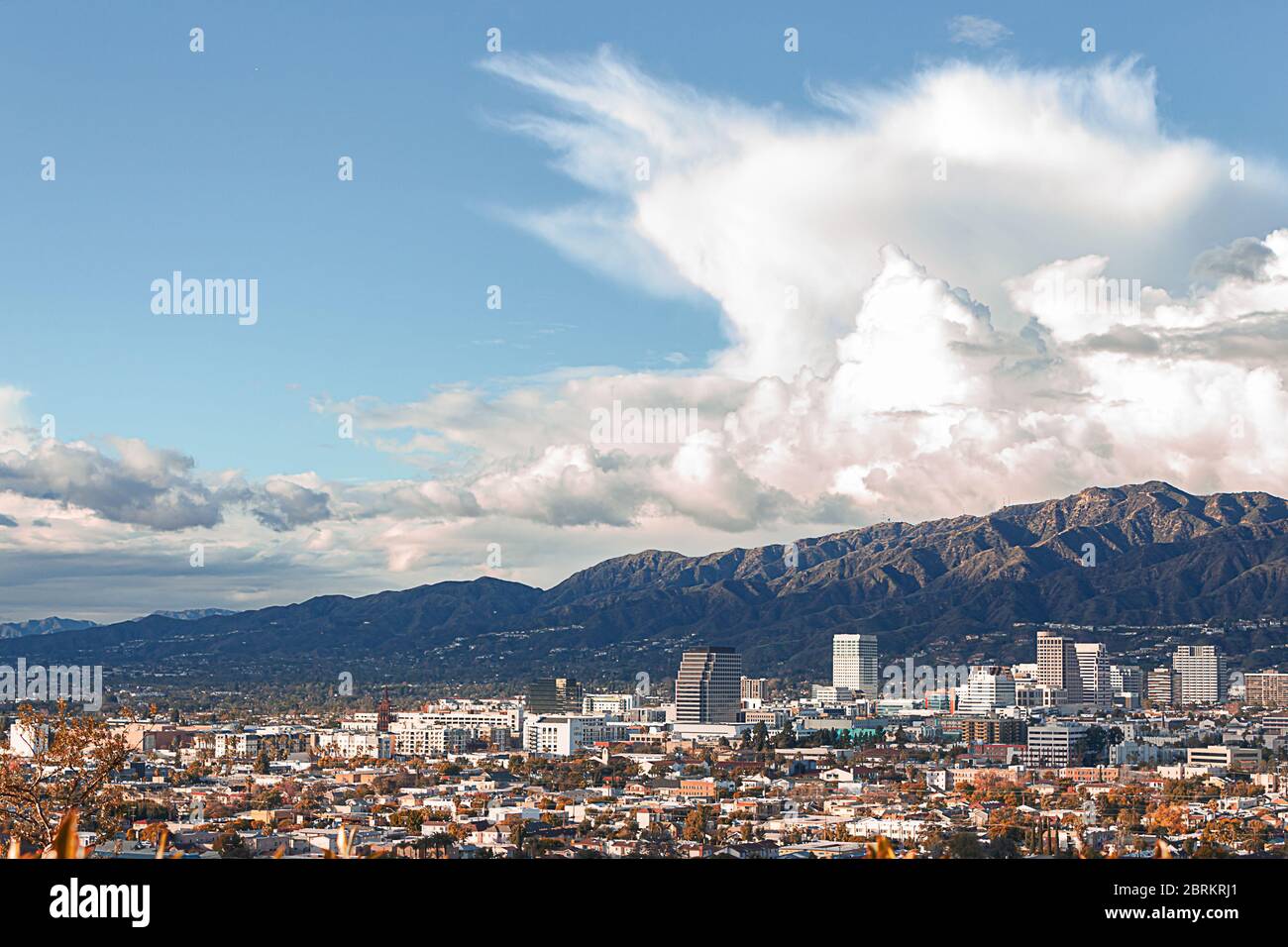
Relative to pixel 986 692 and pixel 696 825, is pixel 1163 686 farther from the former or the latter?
pixel 696 825

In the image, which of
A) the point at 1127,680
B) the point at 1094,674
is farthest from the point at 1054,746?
the point at 1127,680

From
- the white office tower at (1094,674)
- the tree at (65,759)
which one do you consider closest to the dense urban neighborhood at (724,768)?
the tree at (65,759)

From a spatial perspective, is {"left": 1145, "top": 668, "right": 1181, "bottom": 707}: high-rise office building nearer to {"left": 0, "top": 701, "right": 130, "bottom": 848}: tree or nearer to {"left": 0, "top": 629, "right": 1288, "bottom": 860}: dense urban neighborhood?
{"left": 0, "top": 629, "right": 1288, "bottom": 860}: dense urban neighborhood

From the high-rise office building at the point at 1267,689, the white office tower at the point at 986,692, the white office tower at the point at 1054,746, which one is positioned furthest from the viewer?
the white office tower at the point at 986,692

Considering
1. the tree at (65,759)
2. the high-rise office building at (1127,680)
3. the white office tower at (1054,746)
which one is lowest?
the white office tower at (1054,746)

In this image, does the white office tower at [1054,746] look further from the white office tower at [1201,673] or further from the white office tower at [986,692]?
the white office tower at [1201,673]

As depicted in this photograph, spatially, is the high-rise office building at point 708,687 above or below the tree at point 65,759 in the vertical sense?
below
